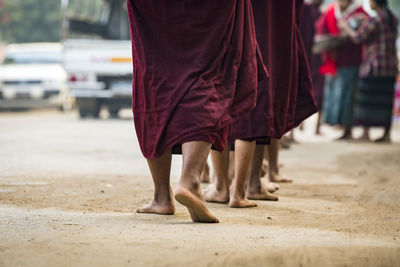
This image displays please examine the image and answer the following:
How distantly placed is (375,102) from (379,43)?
942 millimetres

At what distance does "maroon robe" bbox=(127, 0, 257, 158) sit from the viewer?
3.82 m

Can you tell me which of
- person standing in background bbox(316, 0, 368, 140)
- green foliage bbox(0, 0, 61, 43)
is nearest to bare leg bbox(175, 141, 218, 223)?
person standing in background bbox(316, 0, 368, 140)

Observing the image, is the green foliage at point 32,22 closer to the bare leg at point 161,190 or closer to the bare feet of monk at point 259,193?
the bare feet of monk at point 259,193

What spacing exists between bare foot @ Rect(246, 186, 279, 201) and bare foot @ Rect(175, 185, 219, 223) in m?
1.28

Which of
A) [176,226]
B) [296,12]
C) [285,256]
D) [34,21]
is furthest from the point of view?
[34,21]

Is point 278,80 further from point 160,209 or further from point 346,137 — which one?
point 346,137

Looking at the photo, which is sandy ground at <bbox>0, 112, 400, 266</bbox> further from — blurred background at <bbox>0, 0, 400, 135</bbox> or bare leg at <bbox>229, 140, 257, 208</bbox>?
blurred background at <bbox>0, 0, 400, 135</bbox>

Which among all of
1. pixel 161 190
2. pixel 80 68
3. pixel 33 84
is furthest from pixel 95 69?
pixel 161 190

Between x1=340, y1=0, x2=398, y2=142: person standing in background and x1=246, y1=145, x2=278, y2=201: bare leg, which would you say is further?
x1=340, y1=0, x2=398, y2=142: person standing in background

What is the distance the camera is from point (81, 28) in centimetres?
1706

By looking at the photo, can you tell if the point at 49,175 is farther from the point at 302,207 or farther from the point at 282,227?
the point at 282,227

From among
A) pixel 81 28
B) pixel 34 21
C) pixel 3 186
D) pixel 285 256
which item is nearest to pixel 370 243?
pixel 285 256

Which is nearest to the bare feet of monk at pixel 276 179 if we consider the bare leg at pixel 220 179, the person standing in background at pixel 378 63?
the bare leg at pixel 220 179

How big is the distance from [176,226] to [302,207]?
4.26 ft
